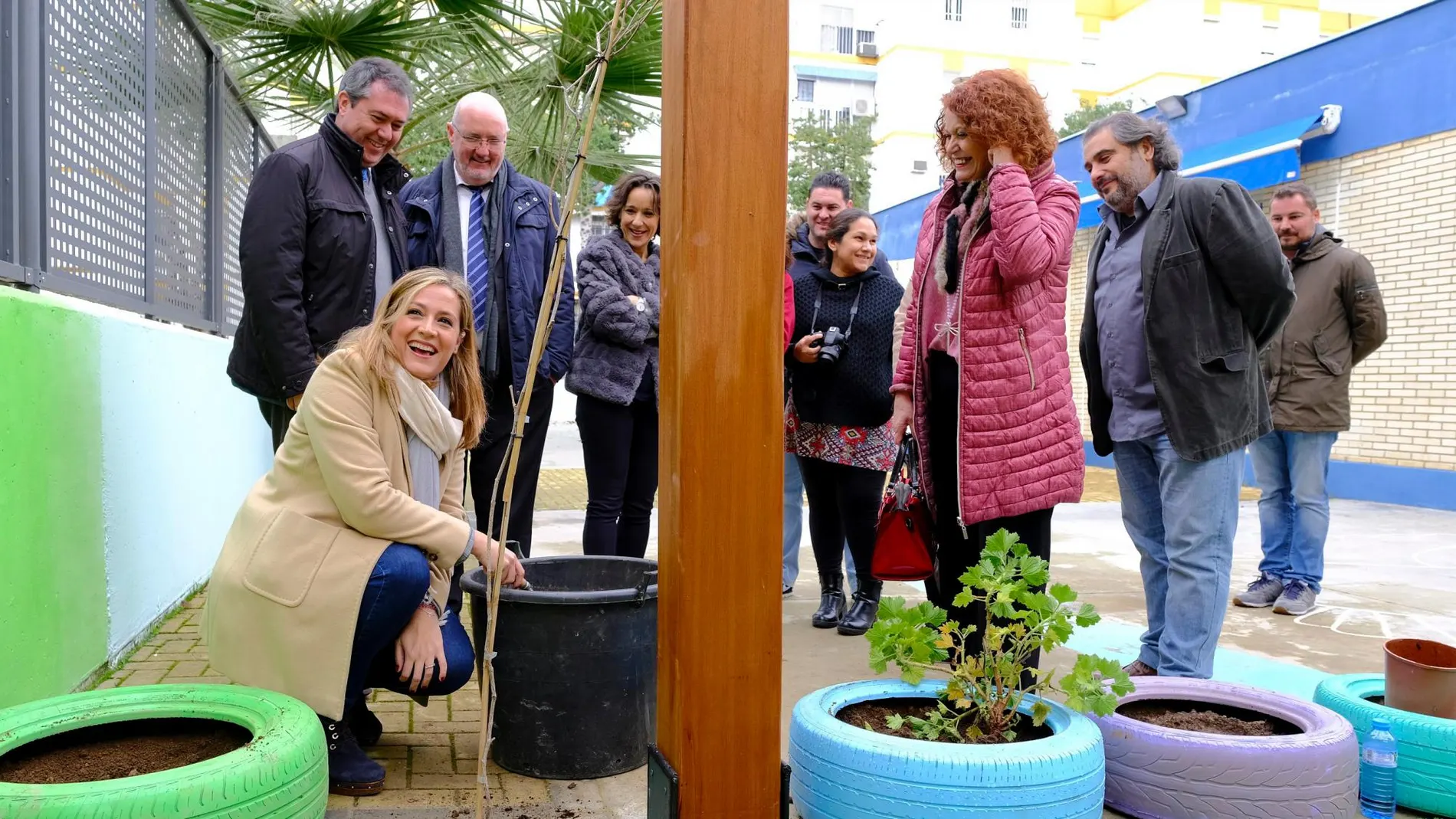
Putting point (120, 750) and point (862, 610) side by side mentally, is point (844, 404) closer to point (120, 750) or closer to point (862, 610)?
point (862, 610)

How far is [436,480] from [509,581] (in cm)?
32

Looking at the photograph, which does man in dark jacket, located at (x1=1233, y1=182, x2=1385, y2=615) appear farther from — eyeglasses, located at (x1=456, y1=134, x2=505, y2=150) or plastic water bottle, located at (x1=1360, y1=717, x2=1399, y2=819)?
eyeglasses, located at (x1=456, y1=134, x2=505, y2=150)

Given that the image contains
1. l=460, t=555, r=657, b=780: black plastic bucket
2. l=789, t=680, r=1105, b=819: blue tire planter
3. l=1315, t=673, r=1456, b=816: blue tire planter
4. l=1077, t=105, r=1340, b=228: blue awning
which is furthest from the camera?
l=1077, t=105, r=1340, b=228: blue awning

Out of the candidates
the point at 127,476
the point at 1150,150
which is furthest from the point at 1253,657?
the point at 127,476

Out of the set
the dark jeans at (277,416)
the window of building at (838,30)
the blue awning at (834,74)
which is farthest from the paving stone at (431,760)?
the window of building at (838,30)

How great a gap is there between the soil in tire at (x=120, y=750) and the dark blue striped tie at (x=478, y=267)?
A: 1949 mm

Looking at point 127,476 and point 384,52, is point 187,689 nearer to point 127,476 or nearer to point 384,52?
point 127,476

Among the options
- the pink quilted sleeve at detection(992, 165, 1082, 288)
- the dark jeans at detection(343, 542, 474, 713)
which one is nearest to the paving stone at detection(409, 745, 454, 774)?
the dark jeans at detection(343, 542, 474, 713)

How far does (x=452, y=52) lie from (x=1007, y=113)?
5174 mm

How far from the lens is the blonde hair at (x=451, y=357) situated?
2.54 m

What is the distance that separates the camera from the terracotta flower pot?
259cm

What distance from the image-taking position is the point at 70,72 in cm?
323

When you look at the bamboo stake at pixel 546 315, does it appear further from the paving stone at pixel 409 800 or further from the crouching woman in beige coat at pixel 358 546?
the paving stone at pixel 409 800

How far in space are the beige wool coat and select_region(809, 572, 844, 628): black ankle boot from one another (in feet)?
7.51
